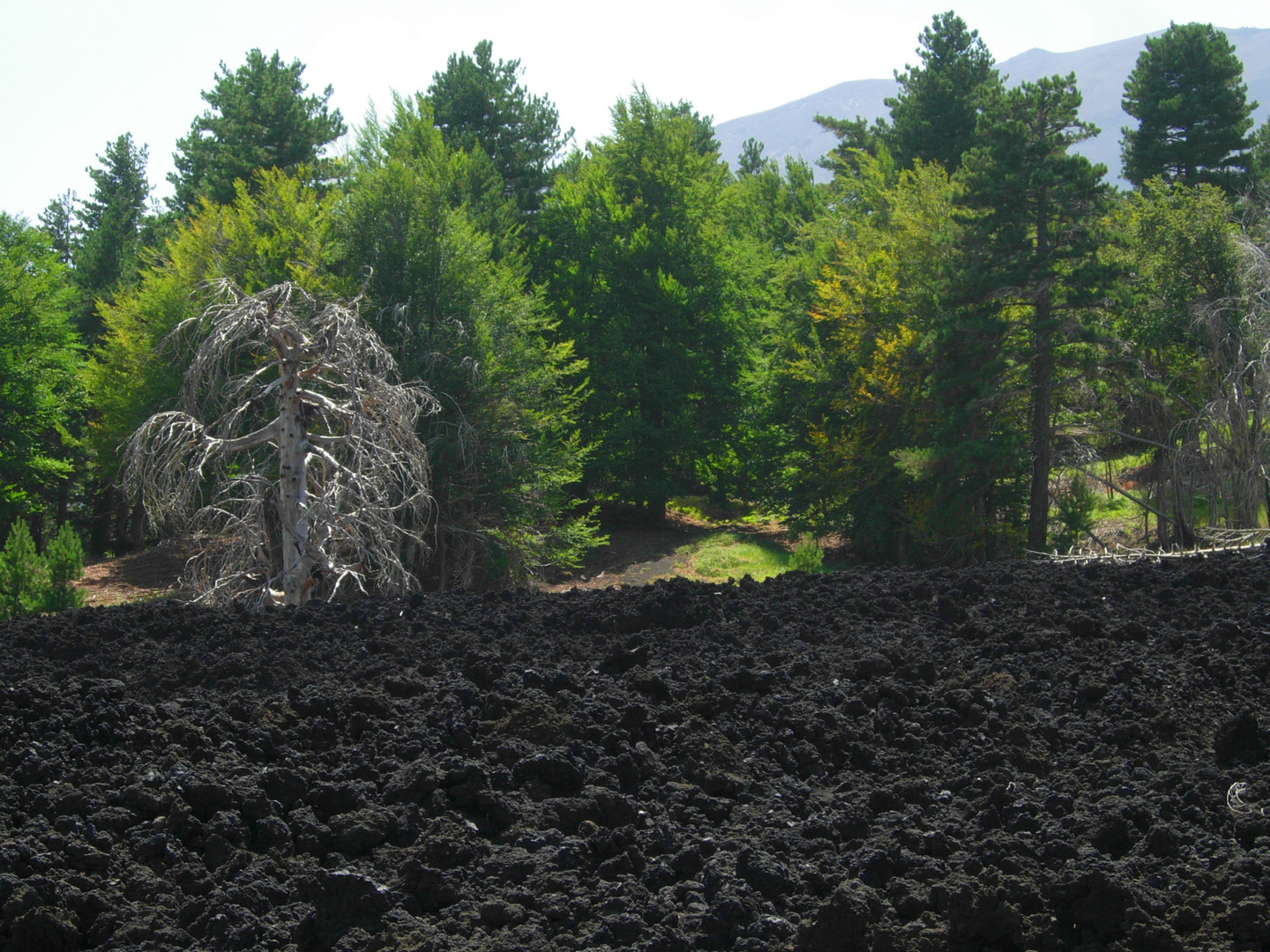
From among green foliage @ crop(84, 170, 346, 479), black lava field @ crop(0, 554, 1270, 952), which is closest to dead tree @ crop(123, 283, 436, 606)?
black lava field @ crop(0, 554, 1270, 952)

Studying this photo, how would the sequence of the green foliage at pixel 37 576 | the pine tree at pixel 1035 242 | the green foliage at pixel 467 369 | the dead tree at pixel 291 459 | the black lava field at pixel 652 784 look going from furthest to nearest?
the green foliage at pixel 467 369 < the pine tree at pixel 1035 242 < the green foliage at pixel 37 576 < the dead tree at pixel 291 459 < the black lava field at pixel 652 784

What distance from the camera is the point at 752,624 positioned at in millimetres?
6766

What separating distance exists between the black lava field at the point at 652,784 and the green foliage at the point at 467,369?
1562 centimetres

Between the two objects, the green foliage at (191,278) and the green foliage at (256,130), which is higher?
the green foliage at (256,130)

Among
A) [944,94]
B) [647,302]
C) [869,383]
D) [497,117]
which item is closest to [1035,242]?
[869,383]

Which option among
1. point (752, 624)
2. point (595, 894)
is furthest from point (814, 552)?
point (595, 894)

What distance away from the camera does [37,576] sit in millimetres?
18172

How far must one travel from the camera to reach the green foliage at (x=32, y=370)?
27703mm

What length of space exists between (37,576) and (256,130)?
18669 millimetres

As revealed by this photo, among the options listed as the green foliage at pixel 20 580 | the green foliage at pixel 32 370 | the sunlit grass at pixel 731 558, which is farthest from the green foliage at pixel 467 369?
the green foliage at pixel 32 370

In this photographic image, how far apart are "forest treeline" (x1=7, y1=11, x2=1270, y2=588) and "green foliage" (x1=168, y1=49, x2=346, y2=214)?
12 cm

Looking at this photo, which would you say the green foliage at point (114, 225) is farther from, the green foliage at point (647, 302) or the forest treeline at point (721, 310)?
the green foliage at point (647, 302)

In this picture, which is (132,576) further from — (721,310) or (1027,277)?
(1027,277)

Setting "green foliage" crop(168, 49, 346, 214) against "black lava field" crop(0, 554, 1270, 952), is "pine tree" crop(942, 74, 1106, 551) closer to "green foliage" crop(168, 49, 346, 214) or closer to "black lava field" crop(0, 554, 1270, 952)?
"black lava field" crop(0, 554, 1270, 952)
